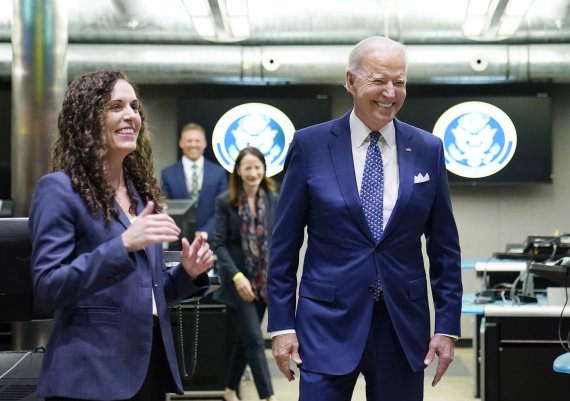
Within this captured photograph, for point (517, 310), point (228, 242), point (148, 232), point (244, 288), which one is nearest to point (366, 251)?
point (148, 232)

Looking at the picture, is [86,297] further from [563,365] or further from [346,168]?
[563,365]

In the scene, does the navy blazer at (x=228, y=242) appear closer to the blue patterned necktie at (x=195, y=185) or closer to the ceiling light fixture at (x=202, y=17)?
the ceiling light fixture at (x=202, y=17)

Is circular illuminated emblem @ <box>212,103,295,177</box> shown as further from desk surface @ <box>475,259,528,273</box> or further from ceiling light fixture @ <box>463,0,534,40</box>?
desk surface @ <box>475,259,528,273</box>

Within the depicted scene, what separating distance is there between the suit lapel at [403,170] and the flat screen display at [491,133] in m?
6.74

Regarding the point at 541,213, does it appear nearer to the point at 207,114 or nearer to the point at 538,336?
the point at 207,114

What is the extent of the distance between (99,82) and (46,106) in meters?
3.02

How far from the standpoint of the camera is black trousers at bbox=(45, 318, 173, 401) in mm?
2299

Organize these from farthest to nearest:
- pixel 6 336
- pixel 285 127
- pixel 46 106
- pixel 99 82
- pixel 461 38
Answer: pixel 285 127
pixel 461 38
pixel 6 336
pixel 46 106
pixel 99 82

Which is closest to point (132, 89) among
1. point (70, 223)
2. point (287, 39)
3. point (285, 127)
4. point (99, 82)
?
point (99, 82)

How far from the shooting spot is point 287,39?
28.9ft

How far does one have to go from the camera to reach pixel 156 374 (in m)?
2.33

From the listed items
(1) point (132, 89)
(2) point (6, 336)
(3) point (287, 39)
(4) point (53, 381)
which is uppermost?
(3) point (287, 39)

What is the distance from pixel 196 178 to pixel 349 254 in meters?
5.69

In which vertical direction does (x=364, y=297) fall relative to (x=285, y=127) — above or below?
below
